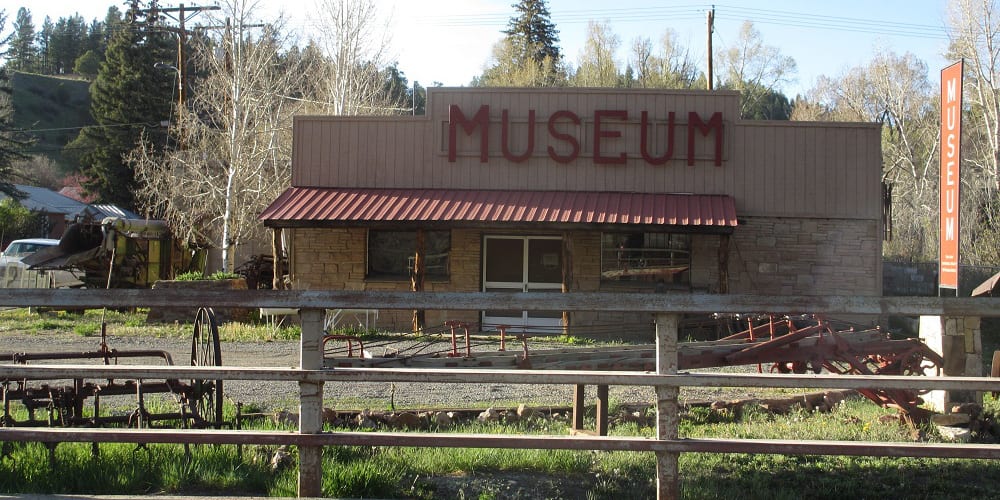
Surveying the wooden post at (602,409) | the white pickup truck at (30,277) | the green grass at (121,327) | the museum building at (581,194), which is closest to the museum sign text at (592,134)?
the museum building at (581,194)

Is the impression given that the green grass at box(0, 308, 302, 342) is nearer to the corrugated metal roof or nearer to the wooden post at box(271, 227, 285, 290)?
the wooden post at box(271, 227, 285, 290)

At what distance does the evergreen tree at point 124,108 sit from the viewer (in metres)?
51.9

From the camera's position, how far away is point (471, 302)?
4.66 metres

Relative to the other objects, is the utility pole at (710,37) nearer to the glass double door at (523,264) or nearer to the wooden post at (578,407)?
the glass double door at (523,264)

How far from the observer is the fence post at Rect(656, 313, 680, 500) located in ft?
15.1

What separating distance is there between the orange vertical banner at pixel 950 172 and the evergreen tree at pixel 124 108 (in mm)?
Result: 46973

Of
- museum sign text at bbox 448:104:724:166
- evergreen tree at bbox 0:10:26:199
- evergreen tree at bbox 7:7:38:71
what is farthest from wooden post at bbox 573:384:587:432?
evergreen tree at bbox 7:7:38:71

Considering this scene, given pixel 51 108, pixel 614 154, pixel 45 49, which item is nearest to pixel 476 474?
pixel 614 154

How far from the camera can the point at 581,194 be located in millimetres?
20062

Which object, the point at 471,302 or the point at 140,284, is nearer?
the point at 471,302

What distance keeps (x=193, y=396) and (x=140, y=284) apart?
20296 millimetres

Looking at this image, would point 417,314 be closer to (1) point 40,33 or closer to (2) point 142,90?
(2) point 142,90

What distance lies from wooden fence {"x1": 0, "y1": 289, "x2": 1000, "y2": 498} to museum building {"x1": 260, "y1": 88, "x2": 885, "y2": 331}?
14.3 metres

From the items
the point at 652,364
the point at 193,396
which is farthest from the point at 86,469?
the point at 652,364
